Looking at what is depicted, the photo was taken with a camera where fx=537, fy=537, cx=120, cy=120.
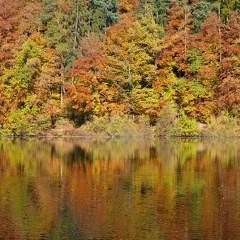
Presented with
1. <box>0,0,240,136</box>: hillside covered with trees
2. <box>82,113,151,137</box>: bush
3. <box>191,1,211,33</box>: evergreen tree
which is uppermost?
<box>191,1,211,33</box>: evergreen tree

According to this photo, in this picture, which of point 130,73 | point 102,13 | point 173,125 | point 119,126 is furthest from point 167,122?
point 102,13

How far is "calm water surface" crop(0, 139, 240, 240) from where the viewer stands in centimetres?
1662

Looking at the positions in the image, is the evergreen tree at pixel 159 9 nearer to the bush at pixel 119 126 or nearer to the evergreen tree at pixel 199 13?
the evergreen tree at pixel 199 13

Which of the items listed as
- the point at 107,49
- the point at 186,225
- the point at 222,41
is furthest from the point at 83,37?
the point at 186,225

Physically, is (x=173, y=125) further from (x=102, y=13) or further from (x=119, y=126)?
(x=102, y=13)

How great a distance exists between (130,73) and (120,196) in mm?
44190

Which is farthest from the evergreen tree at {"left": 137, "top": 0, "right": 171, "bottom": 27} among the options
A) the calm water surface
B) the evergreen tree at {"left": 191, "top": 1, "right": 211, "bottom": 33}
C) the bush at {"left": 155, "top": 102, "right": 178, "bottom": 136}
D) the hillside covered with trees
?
the calm water surface

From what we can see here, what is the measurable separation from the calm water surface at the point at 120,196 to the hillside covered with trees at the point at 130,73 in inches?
969

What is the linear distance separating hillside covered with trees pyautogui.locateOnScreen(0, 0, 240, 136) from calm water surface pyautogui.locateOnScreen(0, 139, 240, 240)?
24607 millimetres

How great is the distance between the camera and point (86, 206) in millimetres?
20031

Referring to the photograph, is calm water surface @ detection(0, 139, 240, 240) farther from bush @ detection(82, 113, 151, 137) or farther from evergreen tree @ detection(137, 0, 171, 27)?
evergreen tree @ detection(137, 0, 171, 27)

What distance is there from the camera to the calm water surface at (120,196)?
54.5ft

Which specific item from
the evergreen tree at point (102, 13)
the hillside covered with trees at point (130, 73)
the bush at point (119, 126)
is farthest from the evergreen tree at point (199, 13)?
the bush at point (119, 126)

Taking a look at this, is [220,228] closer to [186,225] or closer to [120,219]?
[186,225]
